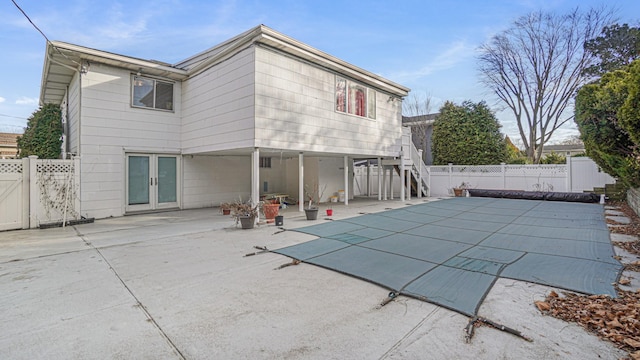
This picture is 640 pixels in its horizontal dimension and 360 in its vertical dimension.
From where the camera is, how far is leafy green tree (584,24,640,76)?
1386cm

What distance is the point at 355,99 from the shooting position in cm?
1013

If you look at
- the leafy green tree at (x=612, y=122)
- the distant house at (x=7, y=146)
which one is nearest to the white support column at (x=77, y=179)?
the leafy green tree at (x=612, y=122)

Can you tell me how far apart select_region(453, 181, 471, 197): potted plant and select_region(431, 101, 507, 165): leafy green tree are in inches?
66.8

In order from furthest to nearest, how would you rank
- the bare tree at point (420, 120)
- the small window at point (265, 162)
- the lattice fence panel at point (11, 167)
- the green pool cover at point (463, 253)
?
1. the bare tree at point (420, 120)
2. the small window at point (265, 162)
3. the lattice fence panel at point (11, 167)
4. the green pool cover at point (463, 253)

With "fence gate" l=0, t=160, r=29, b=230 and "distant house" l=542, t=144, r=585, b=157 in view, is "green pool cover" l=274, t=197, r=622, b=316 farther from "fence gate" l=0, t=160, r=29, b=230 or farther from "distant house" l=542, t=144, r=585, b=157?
"distant house" l=542, t=144, r=585, b=157

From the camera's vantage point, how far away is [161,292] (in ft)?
10.4

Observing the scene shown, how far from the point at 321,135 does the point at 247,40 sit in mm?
3157

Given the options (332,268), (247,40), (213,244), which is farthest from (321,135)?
(332,268)

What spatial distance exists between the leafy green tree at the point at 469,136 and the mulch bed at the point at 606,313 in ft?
43.2

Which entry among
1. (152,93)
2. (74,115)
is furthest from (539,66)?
(74,115)

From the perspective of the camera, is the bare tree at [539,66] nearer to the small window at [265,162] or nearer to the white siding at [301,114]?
the white siding at [301,114]

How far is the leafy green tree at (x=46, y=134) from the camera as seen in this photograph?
938 cm

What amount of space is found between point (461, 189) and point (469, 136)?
3.37m

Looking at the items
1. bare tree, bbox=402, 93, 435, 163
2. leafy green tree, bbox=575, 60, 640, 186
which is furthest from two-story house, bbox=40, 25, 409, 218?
bare tree, bbox=402, 93, 435, 163
